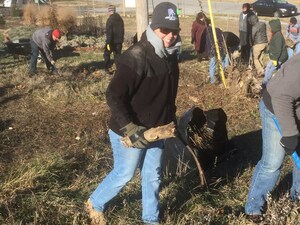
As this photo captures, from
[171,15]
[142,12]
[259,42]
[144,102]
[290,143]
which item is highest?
[171,15]

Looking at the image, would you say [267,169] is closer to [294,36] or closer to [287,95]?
[287,95]

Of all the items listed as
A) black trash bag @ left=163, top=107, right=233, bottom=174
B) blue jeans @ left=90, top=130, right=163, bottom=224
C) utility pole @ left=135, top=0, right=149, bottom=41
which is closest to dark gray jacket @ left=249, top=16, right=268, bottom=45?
utility pole @ left=135, top=0, right=149, bottom=41

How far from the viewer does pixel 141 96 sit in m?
2.97

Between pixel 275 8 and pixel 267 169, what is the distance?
26.9 meters

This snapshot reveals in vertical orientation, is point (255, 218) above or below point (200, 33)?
below

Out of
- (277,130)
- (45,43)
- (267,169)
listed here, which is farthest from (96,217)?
(45,43)

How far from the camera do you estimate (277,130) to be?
3209 millimetres

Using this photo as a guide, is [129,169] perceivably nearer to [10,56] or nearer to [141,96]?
[141,96]

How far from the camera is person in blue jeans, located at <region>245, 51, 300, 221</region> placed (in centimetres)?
285

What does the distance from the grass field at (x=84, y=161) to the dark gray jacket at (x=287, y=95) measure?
2.18 ft

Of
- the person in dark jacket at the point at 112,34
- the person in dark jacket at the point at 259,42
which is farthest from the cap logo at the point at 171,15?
the person in dark jacket at the point at 259,42

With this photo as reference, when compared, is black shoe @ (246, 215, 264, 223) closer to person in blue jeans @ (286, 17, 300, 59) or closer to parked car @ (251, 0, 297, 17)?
person in blue jeans @ (286, 17, 300, 59)

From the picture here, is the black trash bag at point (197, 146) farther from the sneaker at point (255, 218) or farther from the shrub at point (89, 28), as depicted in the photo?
the shrub at point (89, 28)

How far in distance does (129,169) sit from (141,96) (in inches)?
22.3
